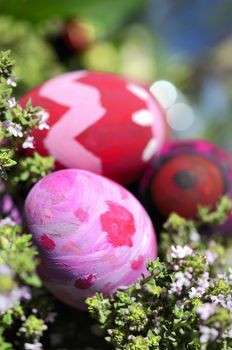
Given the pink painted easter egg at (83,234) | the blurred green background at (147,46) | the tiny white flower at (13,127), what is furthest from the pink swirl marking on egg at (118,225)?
the blurred green background at (147,46)

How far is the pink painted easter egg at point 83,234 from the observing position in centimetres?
45

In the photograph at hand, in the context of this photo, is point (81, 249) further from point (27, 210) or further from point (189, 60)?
point (189, 60)

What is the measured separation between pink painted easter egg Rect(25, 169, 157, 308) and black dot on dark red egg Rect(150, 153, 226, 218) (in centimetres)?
12

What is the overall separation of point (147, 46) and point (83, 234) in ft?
3.22

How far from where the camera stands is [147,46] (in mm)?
1346

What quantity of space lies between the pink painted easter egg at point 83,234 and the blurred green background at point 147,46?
42cm

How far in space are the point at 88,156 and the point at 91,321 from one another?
7.4 inches

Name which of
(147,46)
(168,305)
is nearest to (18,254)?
(168,305)

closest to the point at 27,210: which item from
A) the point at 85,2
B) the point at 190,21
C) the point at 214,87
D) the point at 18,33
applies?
the point at 18,33

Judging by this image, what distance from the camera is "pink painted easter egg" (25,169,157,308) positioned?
454 millimetres

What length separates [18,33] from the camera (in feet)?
3.09

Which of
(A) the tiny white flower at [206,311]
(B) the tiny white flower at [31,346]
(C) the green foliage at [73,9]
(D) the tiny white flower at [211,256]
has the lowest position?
(B) the tiny white flower at [31,346]

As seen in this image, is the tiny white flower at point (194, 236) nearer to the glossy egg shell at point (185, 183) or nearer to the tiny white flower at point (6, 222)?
the glossy egg shell at point (185, 183)

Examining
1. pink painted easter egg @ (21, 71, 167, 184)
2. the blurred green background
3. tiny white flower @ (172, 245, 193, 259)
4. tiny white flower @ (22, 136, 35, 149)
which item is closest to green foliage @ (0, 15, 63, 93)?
the blurred green background
